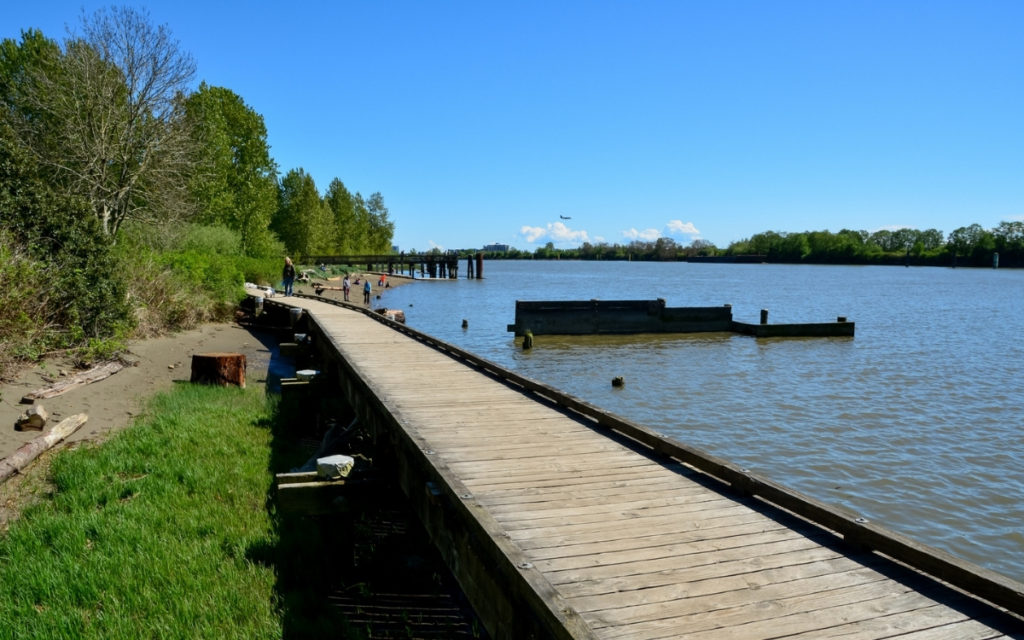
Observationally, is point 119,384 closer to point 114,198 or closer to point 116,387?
point 116,387

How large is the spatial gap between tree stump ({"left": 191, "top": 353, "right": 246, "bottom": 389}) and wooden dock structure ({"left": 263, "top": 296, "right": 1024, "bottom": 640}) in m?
8.71

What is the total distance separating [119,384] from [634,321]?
83.3 ft

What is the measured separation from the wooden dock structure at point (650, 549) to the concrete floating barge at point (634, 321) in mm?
25186

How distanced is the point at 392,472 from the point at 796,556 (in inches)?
170

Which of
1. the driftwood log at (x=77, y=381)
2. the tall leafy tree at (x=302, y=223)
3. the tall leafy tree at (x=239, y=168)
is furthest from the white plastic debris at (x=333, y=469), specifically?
the tall leafy tree at (x=302, y=223)

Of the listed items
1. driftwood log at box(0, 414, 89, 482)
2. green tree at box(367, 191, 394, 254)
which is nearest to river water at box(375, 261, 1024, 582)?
driftwood log at box(0, 414, 89, 482)

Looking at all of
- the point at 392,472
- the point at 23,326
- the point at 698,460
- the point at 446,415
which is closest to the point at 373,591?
the point at 392,472

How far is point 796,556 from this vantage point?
425 centimetres

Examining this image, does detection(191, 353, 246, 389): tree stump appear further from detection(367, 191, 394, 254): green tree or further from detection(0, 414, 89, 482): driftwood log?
detection(367, 191, 394, 254): green tree

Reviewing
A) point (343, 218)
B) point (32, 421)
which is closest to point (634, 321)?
point (32, 421)

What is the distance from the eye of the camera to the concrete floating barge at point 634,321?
32.8 meters

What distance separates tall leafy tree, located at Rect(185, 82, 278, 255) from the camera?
44438mm

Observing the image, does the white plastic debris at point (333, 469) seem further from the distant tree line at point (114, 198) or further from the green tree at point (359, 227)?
the green tree at point (359, 227)

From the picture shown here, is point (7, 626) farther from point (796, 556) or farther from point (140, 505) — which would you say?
point (796, 556)
